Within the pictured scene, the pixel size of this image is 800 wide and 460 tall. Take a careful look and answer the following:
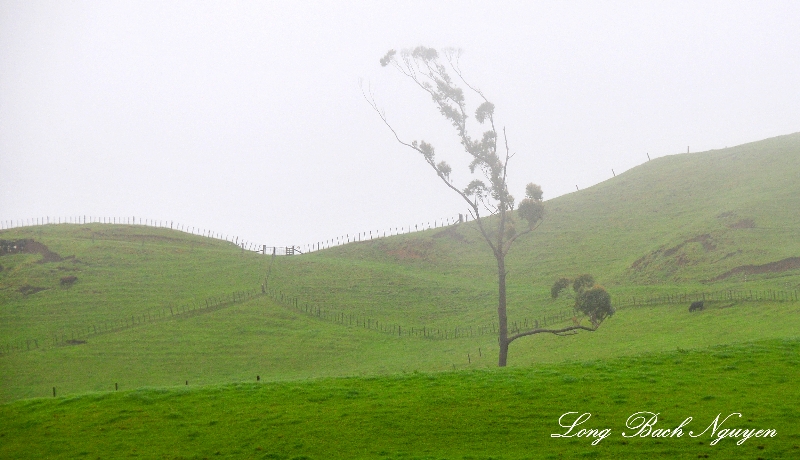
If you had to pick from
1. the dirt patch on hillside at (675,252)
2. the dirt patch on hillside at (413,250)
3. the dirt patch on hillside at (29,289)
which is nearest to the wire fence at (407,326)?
the dirt patch on hillside at (675,252)

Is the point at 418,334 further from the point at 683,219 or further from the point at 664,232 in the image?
the point at 683,219

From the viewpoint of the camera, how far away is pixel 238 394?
86.4ft

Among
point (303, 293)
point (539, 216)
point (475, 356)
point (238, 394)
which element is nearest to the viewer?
point (238, 394)

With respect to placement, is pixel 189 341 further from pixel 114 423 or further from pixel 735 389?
pixel 735 389

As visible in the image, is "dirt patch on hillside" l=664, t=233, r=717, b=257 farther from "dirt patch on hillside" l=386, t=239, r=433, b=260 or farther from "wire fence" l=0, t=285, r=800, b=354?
"dirt patch on hillside" l=386, t=239, r=433, b=260

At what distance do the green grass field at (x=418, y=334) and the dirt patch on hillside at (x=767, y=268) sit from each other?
0.23 metres

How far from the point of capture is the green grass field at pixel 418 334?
21.8 metres

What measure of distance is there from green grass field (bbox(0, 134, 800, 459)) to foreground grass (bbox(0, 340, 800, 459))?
0.10 m

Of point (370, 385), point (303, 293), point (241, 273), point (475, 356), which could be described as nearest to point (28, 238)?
point (241, 273)

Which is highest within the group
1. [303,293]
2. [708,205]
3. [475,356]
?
[708,205]

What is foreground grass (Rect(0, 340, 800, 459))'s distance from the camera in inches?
784

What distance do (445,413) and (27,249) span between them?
249 feet

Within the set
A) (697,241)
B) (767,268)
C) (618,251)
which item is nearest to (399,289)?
(618,251)

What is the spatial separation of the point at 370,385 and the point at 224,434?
602cm
